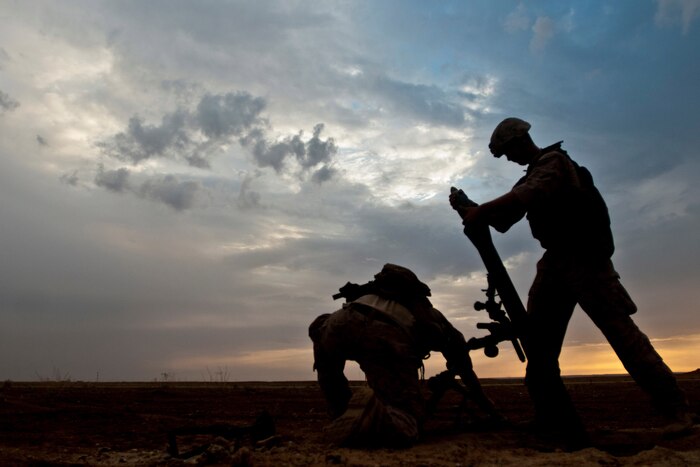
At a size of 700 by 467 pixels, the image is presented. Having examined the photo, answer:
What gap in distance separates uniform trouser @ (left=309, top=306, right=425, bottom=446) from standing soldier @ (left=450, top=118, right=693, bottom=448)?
114cm

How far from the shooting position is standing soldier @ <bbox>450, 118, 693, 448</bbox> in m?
4.81

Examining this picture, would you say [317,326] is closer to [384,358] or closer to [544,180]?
[384,358]

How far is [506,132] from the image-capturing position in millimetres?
5445

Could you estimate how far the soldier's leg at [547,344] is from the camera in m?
5.34

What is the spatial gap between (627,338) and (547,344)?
29.7 inches

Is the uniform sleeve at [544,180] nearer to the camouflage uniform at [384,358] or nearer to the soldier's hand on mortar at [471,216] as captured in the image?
the soldier's hand on mortar at [471,216]

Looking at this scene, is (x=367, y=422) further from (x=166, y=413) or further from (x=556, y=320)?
(x=166, y=413)

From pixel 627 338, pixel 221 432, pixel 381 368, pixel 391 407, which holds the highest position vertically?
pixel 627 338

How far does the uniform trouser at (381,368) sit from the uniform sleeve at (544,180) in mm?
1413

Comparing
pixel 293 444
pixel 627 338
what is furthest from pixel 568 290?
pixel 293 444

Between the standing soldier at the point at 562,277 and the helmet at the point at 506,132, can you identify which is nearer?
the standing soldier at the point at 562,277

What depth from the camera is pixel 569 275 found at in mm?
5152

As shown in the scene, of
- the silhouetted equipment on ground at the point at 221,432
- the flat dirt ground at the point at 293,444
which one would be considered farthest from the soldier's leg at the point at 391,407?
the silhouetted equipment on ground at the point at 221,432

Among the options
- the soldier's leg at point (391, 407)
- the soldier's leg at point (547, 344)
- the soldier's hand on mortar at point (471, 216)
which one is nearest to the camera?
the soldier's leg at point (391, 407)
